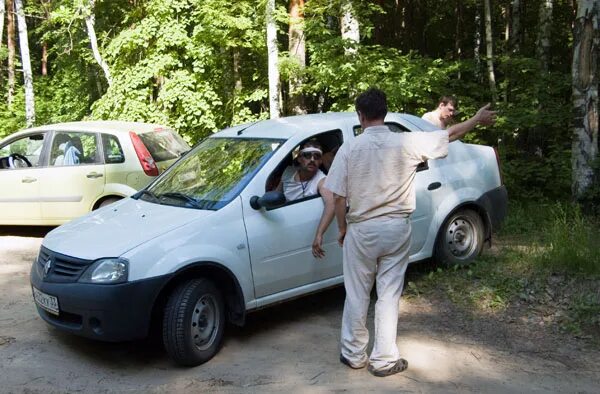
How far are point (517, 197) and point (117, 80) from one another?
9.79 metres

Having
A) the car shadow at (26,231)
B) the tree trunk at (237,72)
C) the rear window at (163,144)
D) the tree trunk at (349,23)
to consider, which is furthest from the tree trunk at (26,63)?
the tree trunk at (349,23)

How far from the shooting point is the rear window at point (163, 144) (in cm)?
858

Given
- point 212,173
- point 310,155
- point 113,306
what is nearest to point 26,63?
point 212,173

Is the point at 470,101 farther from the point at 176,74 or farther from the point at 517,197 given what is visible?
the point at 176,74

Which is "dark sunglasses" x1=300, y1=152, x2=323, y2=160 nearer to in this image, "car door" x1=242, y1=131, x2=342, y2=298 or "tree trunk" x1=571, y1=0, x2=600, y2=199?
"car door" x1=242, y1=131, x2=342, y2=298

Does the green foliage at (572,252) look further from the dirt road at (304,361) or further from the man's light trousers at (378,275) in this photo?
the man's light trousers at (378,275)

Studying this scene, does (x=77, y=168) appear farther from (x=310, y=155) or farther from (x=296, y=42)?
(x=296, y=42)

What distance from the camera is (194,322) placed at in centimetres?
438

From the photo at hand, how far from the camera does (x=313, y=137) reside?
17.7 feet

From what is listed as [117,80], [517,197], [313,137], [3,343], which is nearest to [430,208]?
[313,137]

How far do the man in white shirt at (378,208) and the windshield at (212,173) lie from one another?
43.9 inches

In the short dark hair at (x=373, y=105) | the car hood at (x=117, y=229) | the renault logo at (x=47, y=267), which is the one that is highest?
the short dark hair at (x=373, y=105)

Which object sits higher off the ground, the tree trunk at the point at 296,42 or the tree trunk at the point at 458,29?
the tree trunk at the point at 458,29

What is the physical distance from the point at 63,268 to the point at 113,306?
2.02 ft
